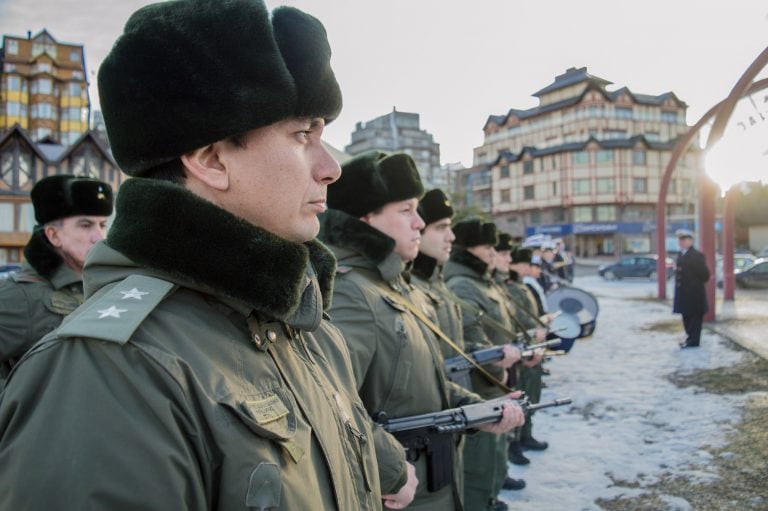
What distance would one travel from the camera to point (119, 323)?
965mm

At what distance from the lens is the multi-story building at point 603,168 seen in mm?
49250

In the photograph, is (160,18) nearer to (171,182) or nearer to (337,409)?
(171,182)

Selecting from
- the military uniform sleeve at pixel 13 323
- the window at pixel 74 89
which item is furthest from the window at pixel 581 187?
the military uniform sleeve at pixel 13 323

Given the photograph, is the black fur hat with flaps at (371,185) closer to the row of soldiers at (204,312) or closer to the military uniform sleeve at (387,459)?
the military uniform sleeve at (387,459)

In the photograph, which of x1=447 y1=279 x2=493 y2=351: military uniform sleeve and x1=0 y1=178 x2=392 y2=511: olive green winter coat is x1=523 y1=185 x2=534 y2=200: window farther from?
x1=0 y1=178 x2=392 y2=511: olive green winter coat

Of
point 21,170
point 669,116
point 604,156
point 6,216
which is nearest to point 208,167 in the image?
point 6,216

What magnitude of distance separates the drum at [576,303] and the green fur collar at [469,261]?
11.1 ft

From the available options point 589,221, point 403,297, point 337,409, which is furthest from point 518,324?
point 589,221

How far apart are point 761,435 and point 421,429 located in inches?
182

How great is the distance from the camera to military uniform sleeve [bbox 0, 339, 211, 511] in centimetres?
84

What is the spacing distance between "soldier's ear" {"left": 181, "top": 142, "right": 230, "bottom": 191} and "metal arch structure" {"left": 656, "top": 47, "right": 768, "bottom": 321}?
33.1ft

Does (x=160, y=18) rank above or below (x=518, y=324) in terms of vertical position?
above

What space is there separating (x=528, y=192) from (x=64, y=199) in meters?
54.5

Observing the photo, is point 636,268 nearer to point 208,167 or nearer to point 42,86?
point 208,167
